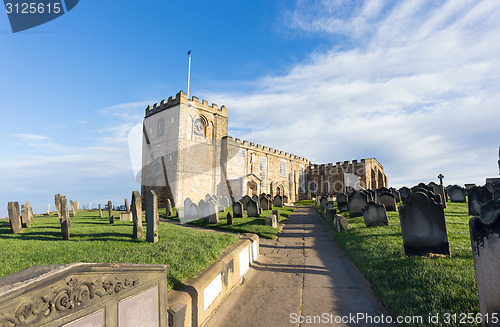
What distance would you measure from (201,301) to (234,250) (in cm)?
177

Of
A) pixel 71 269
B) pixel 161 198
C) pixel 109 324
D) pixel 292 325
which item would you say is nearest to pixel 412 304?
pixel 292 325

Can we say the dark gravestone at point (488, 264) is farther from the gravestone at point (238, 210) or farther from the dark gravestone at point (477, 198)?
the gravestone at point (238, 210)

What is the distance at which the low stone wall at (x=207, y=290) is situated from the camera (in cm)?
304

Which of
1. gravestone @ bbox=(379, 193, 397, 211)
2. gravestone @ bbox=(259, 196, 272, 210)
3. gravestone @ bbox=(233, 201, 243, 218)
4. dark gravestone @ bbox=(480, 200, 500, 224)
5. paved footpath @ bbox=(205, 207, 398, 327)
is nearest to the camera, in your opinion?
paved footpath @ bbox=(205, 207, 398, 327)

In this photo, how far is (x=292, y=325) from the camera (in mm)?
3574

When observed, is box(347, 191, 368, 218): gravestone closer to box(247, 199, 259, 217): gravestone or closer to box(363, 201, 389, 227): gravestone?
box(363, 201, 389, 227): gravestone

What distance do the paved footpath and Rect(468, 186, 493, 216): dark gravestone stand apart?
7797mm

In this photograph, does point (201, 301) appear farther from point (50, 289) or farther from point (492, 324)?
point (492, 324)

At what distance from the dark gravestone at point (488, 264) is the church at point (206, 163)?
23.0m

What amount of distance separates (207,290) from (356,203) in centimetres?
1037

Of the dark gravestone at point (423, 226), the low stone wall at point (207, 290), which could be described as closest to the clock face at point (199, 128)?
the low stone wall at point (207, 290)

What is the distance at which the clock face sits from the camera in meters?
27.2

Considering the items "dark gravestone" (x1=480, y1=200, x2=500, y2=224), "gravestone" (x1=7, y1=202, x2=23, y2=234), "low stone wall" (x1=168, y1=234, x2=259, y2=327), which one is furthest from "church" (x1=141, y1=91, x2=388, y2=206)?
"dark gravestone" (x1=480, y1=200, x2=500, y2=224)

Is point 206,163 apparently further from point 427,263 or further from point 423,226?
point 427,263
